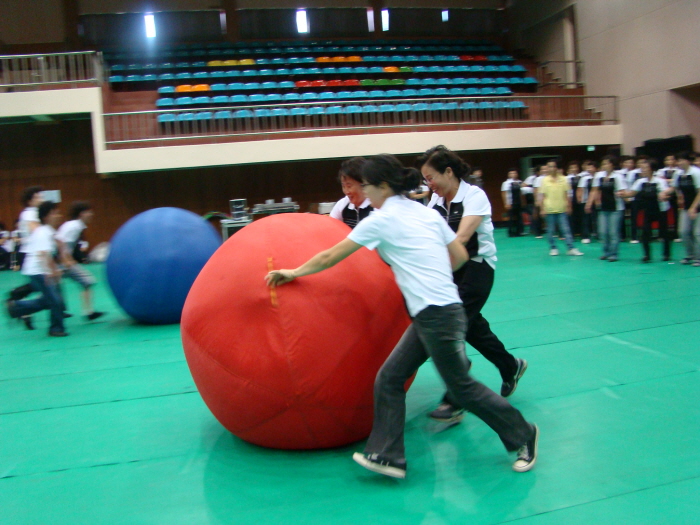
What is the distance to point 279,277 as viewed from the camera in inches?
132

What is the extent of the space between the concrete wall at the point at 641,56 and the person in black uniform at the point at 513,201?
579cm

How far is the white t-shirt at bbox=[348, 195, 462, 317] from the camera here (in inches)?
121

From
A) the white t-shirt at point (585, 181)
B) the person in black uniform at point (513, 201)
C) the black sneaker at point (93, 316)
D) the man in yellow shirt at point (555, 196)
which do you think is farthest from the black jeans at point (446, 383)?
the person in black uniform at point (513, 201)

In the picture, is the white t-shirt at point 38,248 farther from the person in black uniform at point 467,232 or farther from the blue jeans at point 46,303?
the person in black uniform at point 467,232

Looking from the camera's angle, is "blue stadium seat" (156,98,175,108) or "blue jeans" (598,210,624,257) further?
"blue stadium seat" (156,98,175,108)

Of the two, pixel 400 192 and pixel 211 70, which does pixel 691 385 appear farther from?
pixel 211 70

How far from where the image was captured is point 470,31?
1099 inches

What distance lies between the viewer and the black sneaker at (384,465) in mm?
3152

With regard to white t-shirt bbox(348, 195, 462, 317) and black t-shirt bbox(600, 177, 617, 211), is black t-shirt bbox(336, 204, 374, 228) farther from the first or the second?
black t-shirt bbox(600, 177, 617, 211)

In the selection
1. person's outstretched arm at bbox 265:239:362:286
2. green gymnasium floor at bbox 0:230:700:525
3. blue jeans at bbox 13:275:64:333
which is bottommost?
green gymnasium floor at bbox 0:230:700:525

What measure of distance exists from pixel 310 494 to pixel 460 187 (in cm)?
230

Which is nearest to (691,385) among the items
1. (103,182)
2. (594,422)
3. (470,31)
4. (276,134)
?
(594,422)

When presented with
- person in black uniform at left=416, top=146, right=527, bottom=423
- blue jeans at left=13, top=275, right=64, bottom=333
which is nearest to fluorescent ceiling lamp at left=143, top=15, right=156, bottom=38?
blue jeans at left=13, top=275, right=64, bottom=333

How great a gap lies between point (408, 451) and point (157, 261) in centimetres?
480
